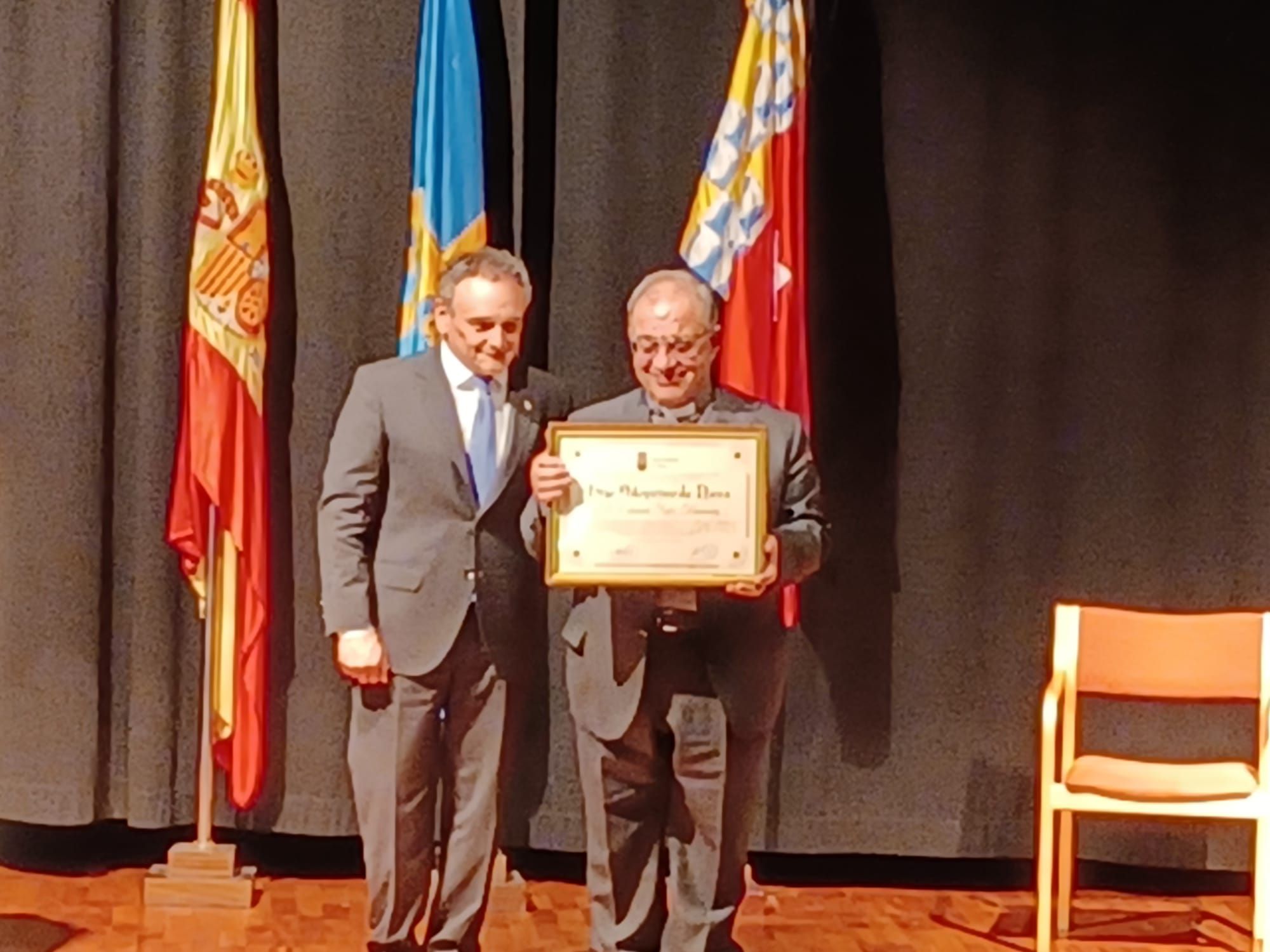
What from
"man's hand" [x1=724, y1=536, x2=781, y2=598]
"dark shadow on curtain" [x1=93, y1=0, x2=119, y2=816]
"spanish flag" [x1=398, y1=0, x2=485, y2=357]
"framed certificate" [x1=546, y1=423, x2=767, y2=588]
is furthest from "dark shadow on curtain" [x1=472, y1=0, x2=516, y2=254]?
"man's hand" [x1=724, y1=536, x2=781, y2=598]

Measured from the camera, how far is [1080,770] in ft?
13.8

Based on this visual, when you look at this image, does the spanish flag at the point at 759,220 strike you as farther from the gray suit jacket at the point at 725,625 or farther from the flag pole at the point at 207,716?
the flag pole at the point at 207,716

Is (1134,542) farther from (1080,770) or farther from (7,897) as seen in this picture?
(7,897)

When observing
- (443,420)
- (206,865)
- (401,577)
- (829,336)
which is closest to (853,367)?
(829,336)

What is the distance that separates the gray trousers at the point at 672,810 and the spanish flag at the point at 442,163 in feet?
4.36

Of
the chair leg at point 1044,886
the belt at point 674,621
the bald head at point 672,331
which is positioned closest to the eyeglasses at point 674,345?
the bald head at point 672,331

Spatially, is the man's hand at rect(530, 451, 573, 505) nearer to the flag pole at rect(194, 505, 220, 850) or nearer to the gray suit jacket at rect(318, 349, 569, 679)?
the gray suit jacket at rect(318, 349, 569, 679)

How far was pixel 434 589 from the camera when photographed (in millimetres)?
3551

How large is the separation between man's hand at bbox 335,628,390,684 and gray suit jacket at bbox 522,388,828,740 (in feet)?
1.23

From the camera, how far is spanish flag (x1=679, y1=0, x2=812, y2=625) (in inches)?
179

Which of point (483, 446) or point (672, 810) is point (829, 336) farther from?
point (672, 810)

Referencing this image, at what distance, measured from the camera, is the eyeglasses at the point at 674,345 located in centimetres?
339

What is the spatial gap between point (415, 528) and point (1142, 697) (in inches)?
78.8

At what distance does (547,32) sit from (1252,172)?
1979 millimetres
